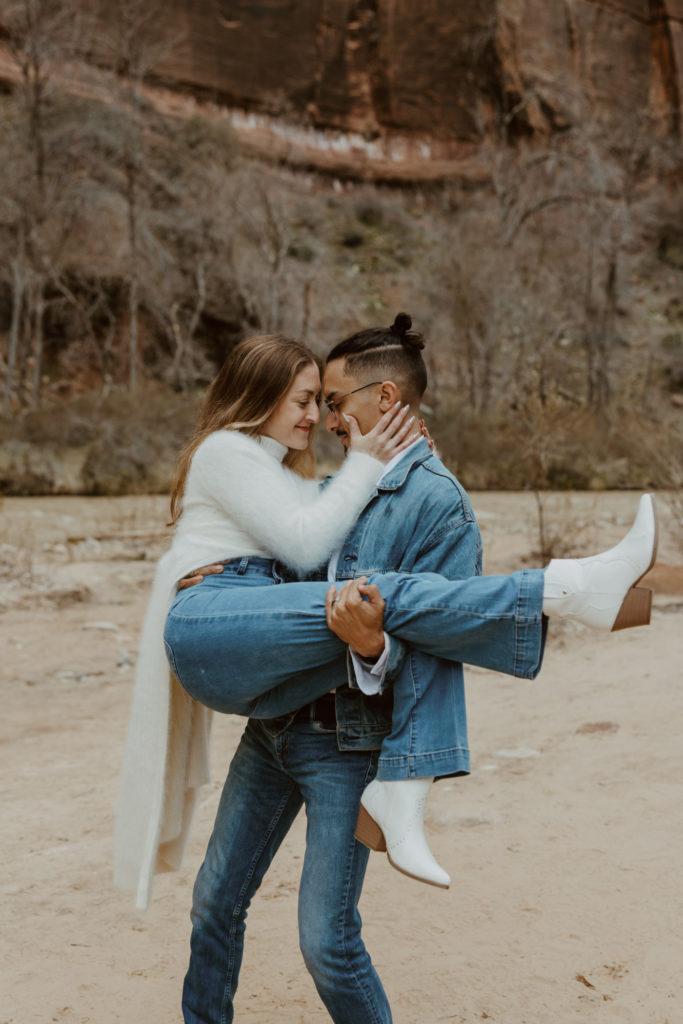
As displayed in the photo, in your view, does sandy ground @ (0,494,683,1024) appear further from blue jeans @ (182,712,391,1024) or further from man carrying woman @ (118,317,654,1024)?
man carrying woman @ (118,317,654,1024)

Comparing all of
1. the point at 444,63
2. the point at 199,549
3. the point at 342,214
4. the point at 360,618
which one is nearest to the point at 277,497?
the point at 199,549

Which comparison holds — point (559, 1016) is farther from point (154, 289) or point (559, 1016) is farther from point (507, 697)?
point (154, 289)

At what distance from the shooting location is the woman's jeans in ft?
6.17

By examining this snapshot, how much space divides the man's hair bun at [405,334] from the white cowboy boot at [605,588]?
69 centimetres

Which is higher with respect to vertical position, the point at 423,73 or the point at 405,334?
the point at 423,73

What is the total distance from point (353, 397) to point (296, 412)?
6.6 inches

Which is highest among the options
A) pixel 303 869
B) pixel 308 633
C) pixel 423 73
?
pixel 423 73

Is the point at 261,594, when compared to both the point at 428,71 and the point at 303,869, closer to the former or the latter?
the point at 303,869

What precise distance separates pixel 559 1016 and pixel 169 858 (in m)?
1.29

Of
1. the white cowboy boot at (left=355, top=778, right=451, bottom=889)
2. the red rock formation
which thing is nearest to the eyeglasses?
the white cowboy boot at (left=355, top=778, right=451, bottom=889)

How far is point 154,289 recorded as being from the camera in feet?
91.4

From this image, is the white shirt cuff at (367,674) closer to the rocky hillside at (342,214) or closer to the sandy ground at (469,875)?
the sandy ground at (469,875)

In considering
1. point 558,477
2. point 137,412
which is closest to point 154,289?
point 137,412

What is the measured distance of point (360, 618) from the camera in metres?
1.88
